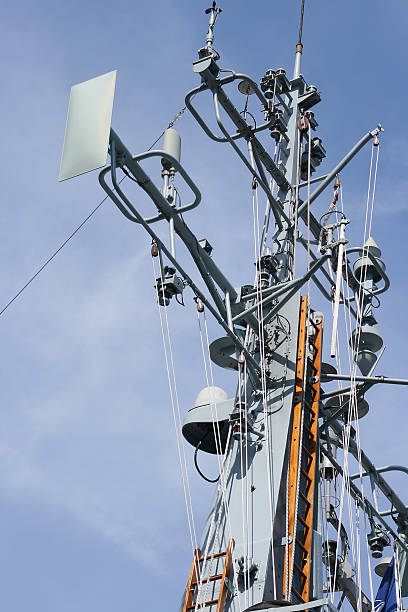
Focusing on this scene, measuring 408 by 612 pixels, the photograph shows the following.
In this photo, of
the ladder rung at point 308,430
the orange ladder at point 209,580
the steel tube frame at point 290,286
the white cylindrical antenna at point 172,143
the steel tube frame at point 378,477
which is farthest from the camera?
the steel tube frame at point 378,477

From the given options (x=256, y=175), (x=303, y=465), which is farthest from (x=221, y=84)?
(x=303, y=465)

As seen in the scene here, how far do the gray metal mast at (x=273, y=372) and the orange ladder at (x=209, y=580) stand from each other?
0.4 inches

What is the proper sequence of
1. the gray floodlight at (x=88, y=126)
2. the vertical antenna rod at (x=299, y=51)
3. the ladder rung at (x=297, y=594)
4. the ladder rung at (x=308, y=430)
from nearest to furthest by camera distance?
the gray floodlight at (x=88, y=126)
the ladder rung at (x=297, y=594)
the ladder rung at (x=308, y=430)
the vertical antenna rod at (x=299, y=51)

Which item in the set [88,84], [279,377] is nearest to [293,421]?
[279,377]

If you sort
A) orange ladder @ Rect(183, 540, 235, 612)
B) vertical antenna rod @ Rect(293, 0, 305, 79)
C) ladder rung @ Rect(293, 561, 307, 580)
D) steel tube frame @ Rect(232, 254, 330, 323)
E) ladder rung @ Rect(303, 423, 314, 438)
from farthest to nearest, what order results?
vertical antenna rod @ Rect(293, 0, 305, 79)
ladder rung @ Rect(303, 423, 314, 438)
steel tube frame @ Rect(232, 254, 330, 323)
ladder rung @ Rect(293, 561, 307, 580)
orange ladder @ Rect(183, 540, 235, 612)

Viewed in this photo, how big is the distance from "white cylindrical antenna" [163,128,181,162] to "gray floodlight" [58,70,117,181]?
0.97 meters

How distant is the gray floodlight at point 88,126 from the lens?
9922 millimetres

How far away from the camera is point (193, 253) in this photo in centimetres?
1148

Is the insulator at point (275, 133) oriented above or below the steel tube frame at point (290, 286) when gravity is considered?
above

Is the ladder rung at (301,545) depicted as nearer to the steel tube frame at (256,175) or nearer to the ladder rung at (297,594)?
the ladder rung at (297,594)

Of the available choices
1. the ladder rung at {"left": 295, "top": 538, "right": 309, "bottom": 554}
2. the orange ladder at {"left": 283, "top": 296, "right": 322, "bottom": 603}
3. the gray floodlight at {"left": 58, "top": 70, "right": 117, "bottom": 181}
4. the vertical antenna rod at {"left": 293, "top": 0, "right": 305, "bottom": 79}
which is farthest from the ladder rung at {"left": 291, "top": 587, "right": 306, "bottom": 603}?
the vertical antenna rod at {"left": 293, "top": 0, "right": 305, "bottom": 79}

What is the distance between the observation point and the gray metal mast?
10844 mm

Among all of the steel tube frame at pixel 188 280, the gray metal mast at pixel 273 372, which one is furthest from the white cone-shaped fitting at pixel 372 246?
the steel tube frame at pixel 188 280

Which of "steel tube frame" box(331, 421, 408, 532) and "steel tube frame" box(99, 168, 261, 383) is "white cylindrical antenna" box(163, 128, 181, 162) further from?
"steel tube frame" box(331, 421, 408, 532)
